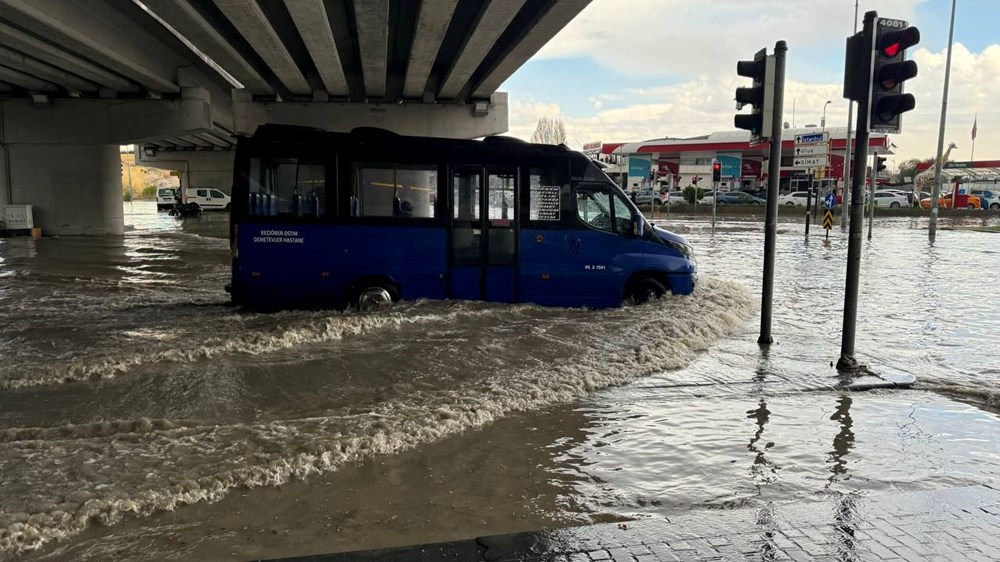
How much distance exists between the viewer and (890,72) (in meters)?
7.11

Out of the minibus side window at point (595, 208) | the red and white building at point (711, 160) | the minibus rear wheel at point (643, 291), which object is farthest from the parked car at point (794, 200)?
the minibus side window at point (595, 208)

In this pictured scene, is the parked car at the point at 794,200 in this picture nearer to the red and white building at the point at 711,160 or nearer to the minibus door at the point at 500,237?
the red and white building at the point at 711,160

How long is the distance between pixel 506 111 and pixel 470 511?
A: 25764mm

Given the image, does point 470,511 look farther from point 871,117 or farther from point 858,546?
point 871,117

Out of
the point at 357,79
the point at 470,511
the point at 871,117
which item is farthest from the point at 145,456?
the point at 357,79

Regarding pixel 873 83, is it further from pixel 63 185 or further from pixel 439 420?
pixel 63 185

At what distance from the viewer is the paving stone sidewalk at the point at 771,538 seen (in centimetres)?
359

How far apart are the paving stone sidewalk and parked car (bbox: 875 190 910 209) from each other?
58.8m

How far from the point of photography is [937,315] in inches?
457

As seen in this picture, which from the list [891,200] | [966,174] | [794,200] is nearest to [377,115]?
[794,200]

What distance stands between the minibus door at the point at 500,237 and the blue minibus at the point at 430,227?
2cm

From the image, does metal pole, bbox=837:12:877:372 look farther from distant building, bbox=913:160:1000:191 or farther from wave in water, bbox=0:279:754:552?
distant building, bbox=913:160:1000:191

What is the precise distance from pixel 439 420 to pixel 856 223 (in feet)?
15.9

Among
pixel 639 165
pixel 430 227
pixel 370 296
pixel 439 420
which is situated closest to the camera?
pixel 439 420
